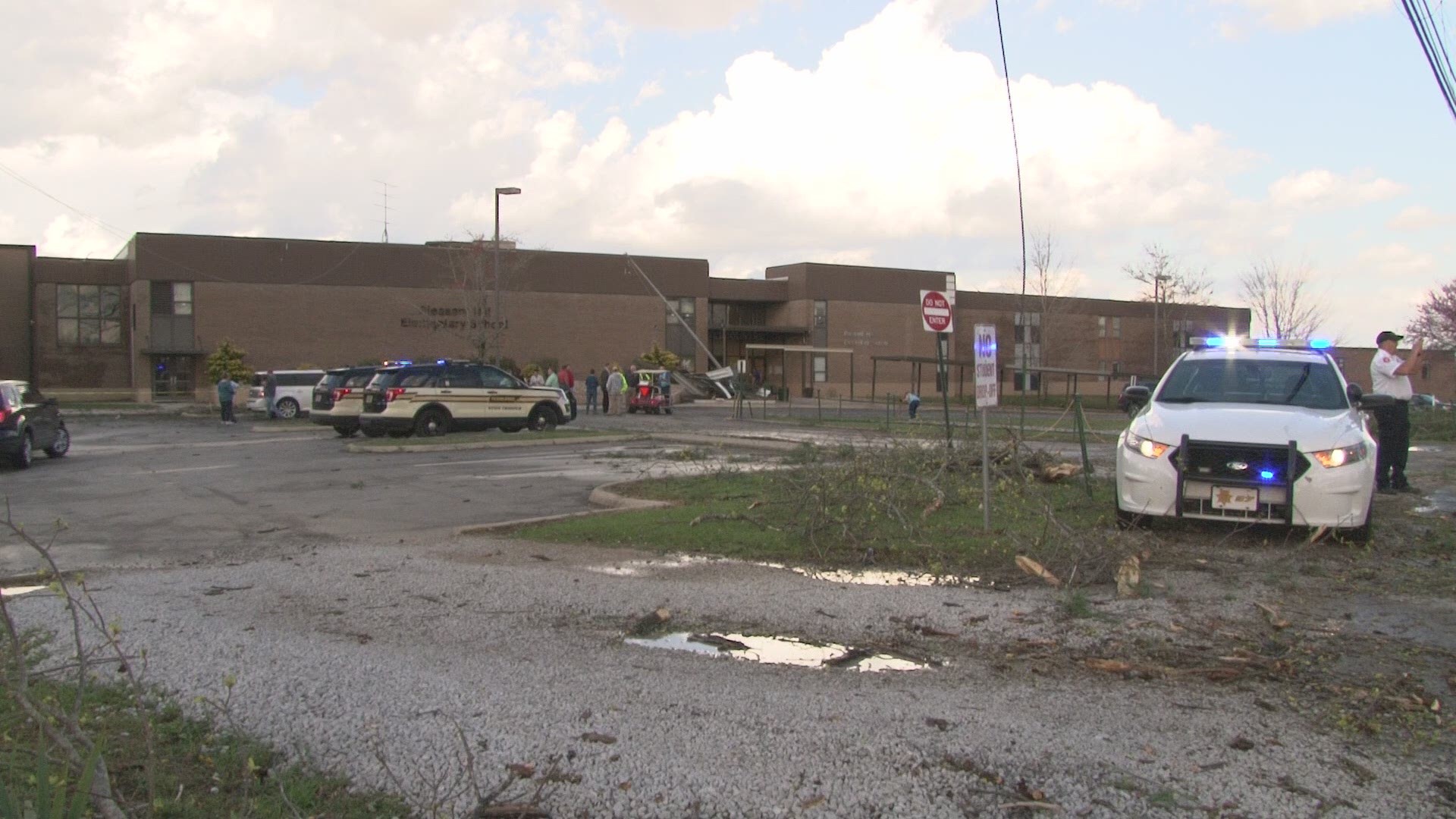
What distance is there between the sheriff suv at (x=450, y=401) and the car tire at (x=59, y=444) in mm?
5329

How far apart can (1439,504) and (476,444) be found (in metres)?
15.5

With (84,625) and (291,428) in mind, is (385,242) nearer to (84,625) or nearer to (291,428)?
(291,428)

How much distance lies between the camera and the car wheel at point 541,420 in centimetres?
2548

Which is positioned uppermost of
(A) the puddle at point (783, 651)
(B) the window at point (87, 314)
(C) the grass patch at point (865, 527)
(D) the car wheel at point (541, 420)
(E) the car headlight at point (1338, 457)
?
(B) the window at point (87, 314)

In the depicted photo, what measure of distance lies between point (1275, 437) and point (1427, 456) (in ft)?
41.9

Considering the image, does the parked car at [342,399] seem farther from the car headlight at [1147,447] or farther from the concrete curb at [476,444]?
the car headlight at [1147,447]

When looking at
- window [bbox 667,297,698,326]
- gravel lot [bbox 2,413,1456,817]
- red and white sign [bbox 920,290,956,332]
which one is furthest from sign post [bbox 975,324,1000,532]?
window [bbox 667,297,698,326]

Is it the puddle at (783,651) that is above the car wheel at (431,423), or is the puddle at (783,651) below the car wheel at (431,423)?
below

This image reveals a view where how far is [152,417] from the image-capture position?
39.1 meters

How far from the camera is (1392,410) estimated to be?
1179 centimetres

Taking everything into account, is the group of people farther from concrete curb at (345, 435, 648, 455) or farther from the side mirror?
the side mirror

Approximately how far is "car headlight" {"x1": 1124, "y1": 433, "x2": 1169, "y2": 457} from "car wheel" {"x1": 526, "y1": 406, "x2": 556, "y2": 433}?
17556 millimetres

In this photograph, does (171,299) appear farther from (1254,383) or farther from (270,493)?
(1254,383)

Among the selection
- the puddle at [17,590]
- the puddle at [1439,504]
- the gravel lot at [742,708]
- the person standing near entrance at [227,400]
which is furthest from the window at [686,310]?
the gravel lot at [742,708]
